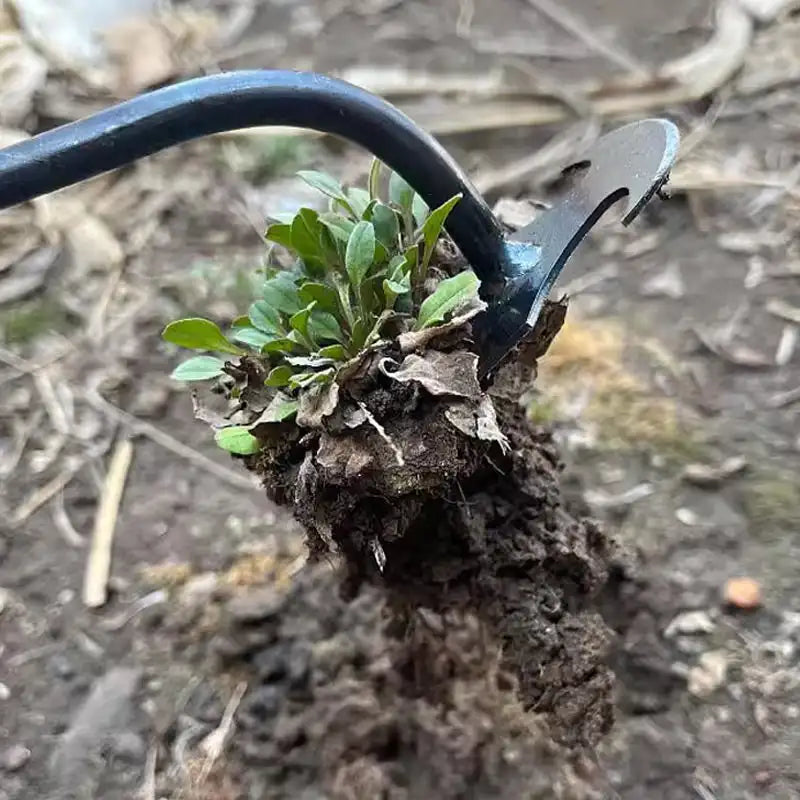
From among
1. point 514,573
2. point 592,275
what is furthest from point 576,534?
point 592,275

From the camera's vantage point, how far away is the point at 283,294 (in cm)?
94

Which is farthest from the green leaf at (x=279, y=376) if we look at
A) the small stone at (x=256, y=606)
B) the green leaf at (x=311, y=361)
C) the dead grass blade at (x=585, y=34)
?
the dead grass blade at (x=585, y=34)

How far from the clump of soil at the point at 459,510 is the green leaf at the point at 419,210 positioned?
13cm

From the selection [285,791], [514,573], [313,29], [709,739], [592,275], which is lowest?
[285,791]

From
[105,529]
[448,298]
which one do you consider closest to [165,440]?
[105,529]

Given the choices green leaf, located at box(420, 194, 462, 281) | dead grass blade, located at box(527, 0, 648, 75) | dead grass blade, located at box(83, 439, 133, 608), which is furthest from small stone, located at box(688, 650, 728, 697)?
dead grass blade, located at box(527, 0, 648, 75)

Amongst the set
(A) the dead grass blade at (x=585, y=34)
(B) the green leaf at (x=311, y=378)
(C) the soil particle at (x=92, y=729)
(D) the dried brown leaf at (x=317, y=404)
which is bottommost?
(C) the soil particle at (x=92, y=729)

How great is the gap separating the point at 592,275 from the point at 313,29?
959 millimetres

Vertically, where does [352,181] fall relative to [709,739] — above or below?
above

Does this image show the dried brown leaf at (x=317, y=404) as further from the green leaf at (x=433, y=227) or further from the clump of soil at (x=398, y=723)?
the clump of soil at (x=398, y=723)

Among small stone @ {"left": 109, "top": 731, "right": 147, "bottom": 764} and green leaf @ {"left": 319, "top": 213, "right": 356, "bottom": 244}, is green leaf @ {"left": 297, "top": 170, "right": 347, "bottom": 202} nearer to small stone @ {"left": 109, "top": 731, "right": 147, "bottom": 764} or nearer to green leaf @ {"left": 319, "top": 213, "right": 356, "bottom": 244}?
green leaf @ {"left": 319, "top": 213, "right": 356, "bottom": 244}

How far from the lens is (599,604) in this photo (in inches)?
49.8

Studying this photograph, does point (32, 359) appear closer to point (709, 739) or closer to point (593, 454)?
point (593, 454)

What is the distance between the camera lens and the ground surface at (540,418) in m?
1.22
